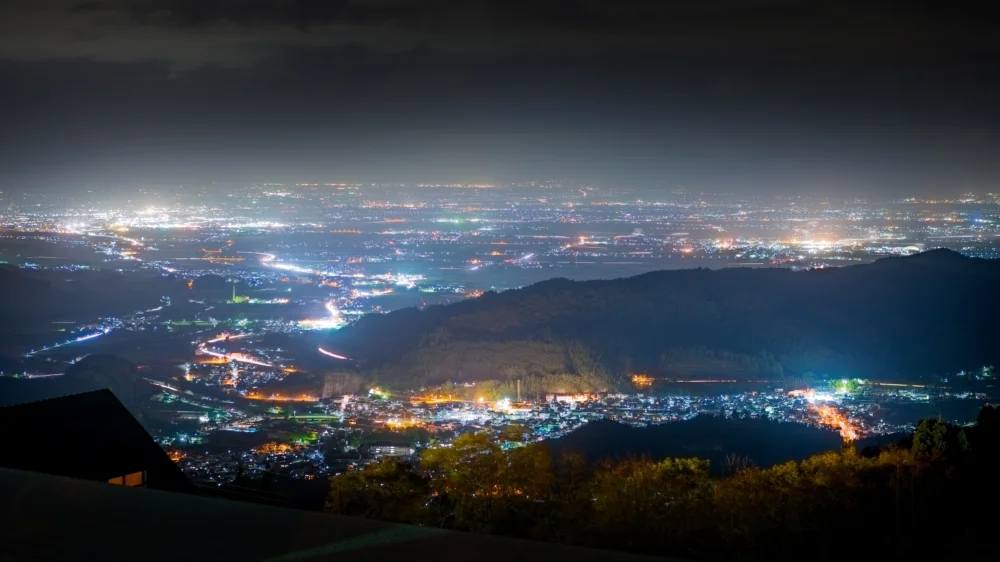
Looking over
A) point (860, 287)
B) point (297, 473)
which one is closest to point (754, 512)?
point (297, 473)

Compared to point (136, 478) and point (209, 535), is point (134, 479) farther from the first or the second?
point (209, 535)

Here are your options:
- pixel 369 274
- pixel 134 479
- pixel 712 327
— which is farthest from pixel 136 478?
A: pixel 369 274

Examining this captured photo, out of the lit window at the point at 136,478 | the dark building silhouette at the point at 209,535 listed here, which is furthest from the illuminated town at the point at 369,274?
the dark building silhouette at the point at 209,535

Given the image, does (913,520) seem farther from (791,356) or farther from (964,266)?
(964,266)

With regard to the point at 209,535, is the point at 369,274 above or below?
below

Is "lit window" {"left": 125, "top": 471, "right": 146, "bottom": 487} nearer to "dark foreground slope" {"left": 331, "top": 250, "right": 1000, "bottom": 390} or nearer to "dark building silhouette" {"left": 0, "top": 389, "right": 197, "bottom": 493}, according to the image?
"dark building silhouette" {"left": 0, "top": 389, "right": 197, "bottom": 493}

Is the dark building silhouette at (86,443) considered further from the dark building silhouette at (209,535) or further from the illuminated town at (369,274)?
the illuminated town at (369,274)

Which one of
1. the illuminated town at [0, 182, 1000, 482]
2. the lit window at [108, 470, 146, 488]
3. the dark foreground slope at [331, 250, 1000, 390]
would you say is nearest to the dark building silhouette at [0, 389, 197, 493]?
the lit window at [108, 470, 146, 488]
